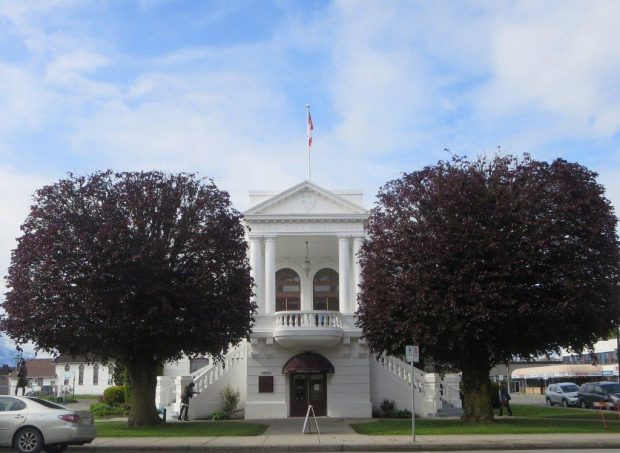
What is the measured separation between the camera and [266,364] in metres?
34.1

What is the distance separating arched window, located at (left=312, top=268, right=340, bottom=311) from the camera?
38625mm

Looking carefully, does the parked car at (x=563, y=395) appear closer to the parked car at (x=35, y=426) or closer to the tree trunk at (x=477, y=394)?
the tree trunk at (x=477, y=394)

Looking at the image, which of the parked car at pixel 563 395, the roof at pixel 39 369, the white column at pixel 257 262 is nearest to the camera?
the white column at pixel 257 262

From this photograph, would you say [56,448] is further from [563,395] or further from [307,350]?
[563,395]

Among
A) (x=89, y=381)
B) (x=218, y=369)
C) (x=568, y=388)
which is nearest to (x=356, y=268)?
(x=218, y=369)

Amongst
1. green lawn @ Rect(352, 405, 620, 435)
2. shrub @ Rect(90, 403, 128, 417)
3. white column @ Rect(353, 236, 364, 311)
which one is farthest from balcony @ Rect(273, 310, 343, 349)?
shrub @ Rect(90, 403, 128, 417)

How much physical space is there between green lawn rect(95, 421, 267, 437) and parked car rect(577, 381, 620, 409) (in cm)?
2070

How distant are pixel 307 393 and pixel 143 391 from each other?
31.4 feet

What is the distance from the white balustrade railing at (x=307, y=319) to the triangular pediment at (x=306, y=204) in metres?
4.84

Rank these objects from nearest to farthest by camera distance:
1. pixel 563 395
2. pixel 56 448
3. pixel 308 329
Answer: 1. pixel 56 448
2. pixel 308 329
3. pixel 563 395

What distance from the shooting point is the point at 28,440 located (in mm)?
17984

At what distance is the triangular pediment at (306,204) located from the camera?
34.9 metres

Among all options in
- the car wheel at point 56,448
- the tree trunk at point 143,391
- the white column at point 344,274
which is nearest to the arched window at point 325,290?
the white column at point 344,274

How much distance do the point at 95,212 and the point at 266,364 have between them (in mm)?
Result: 12170
